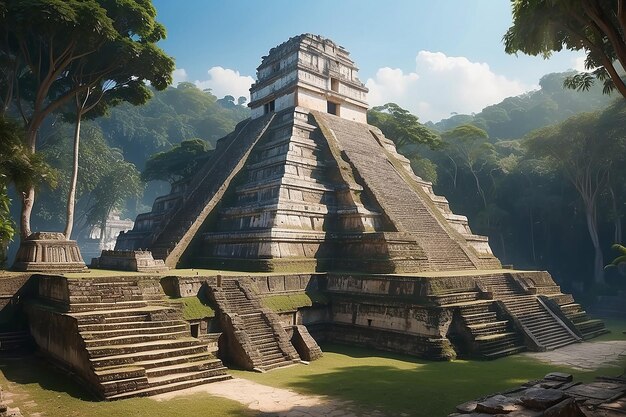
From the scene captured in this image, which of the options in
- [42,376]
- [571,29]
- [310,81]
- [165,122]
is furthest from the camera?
[165,122]

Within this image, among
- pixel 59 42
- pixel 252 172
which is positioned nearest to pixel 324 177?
pixel 252 172

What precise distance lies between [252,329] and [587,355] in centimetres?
1147

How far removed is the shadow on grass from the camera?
11.1 metres

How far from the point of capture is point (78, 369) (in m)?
11.8

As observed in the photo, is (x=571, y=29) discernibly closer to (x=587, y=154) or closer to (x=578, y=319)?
(x=578, y=319)

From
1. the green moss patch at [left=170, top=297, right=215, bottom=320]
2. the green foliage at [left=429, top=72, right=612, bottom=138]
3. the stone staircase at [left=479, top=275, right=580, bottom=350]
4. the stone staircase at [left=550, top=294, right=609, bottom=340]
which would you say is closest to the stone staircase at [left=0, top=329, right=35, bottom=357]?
the green moss patch at [left=170, top=297, right=215, bottom=320]

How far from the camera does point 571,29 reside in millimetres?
13336

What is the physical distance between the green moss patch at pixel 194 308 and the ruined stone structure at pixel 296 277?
2.3 inches

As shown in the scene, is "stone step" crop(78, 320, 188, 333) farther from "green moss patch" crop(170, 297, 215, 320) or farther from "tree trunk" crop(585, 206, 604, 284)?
"tree trunk" crop(585, 206, 604, 284)

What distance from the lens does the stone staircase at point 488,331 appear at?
1569 centimetres

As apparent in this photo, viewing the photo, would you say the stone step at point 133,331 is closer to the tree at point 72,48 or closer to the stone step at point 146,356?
the stone step at point 146,356

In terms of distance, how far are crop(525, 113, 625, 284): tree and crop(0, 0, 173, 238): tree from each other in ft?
96.1

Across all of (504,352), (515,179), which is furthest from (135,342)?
(515,179)

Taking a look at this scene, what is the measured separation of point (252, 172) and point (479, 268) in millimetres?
12942
